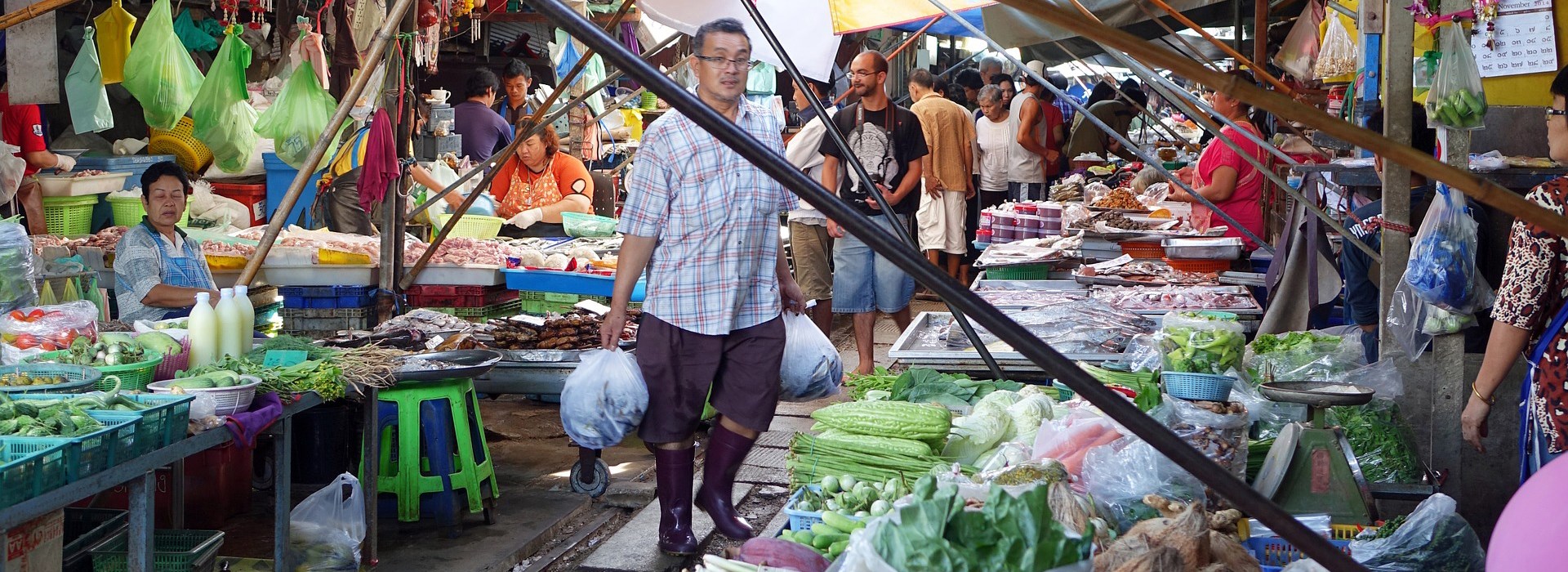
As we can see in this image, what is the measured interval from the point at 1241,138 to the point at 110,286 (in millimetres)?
6824

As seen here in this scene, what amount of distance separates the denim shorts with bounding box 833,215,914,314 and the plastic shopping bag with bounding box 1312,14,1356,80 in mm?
2423

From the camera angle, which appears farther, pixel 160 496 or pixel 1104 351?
pixel 1104 351

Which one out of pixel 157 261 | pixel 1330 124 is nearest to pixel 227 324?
pixel 157 261

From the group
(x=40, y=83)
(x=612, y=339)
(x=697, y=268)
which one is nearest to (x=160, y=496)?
(x=612, y=339)

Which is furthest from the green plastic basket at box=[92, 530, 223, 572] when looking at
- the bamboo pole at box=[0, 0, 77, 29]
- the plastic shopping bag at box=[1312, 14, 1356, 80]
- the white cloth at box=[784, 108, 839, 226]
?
the plastic shopping bag at box=[1312, 14, 1356, 80]

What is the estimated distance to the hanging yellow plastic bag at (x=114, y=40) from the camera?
8547 mm

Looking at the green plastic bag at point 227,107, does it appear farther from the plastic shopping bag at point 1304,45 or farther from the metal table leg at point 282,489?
the plastic shopping bag at point 1304,45

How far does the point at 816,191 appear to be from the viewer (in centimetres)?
187

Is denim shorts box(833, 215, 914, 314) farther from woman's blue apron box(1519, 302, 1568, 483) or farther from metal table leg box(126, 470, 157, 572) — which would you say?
metal table leg box(126, 470, 157, 572)

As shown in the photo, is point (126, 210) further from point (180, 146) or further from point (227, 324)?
point (227, 324)

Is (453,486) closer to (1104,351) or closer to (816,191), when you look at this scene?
(1104,351)

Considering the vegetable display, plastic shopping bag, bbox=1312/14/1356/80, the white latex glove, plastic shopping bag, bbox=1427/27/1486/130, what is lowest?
the vegetable display

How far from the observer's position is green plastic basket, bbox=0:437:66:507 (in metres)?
2.99

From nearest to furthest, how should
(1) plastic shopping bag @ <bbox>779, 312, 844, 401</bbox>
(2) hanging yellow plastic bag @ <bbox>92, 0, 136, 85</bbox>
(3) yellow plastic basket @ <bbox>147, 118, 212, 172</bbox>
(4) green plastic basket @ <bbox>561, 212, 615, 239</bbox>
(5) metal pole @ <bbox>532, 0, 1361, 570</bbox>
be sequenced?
(5) metal pole @ <bbox>532, 0, 1361, 570</bbox>
(1) plastic shopping bag @ <bbox>779, 312, 844, 401</bbox>
(2) hanging yellow plastic bag @ <bbox>92, 0, 136, 85</bbox>
(4) green plastic basket @ <bbox>561, 212, 615, 239</bbox>
(3) yellow plastic basket @ <bbox>147, 118, 212, 172</bbox>
